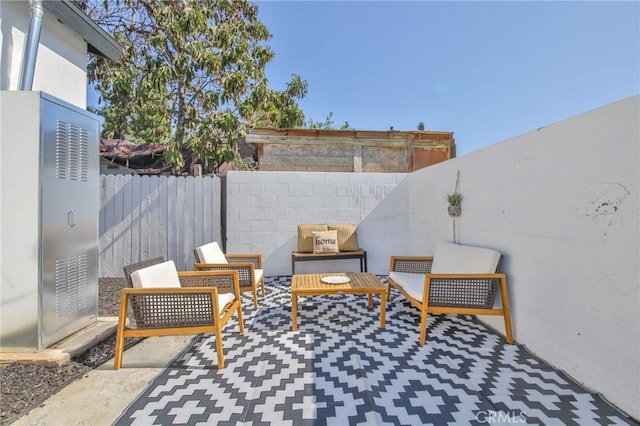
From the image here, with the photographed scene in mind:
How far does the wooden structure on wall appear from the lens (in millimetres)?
6461

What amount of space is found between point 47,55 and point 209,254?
264cm

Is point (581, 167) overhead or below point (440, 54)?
below

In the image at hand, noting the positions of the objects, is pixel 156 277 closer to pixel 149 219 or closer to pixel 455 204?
pixel 149 219

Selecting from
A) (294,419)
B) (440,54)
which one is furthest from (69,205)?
(440,54)

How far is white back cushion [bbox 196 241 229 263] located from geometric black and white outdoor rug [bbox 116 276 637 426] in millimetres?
1034

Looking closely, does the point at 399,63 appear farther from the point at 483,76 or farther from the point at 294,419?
the point at 294,419

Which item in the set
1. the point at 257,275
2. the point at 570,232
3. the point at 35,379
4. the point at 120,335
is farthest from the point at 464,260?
the point at 35,379

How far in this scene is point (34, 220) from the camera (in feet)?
7.71

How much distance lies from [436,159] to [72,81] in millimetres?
6831

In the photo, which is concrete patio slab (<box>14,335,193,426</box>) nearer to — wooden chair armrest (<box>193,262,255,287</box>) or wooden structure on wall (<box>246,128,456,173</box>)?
wooden chair armrest (<box>193,262,255,287</box>)

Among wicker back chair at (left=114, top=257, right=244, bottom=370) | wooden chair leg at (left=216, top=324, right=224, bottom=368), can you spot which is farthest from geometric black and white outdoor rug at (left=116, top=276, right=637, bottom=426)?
wicker back chair at (left=114, top=257, right=244, bottom=370)

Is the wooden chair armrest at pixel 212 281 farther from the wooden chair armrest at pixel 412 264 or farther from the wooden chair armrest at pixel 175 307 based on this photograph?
the wooden chair armrest at pixel 412 264

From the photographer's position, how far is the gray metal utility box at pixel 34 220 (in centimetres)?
232

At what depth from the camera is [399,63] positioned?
7.96m
